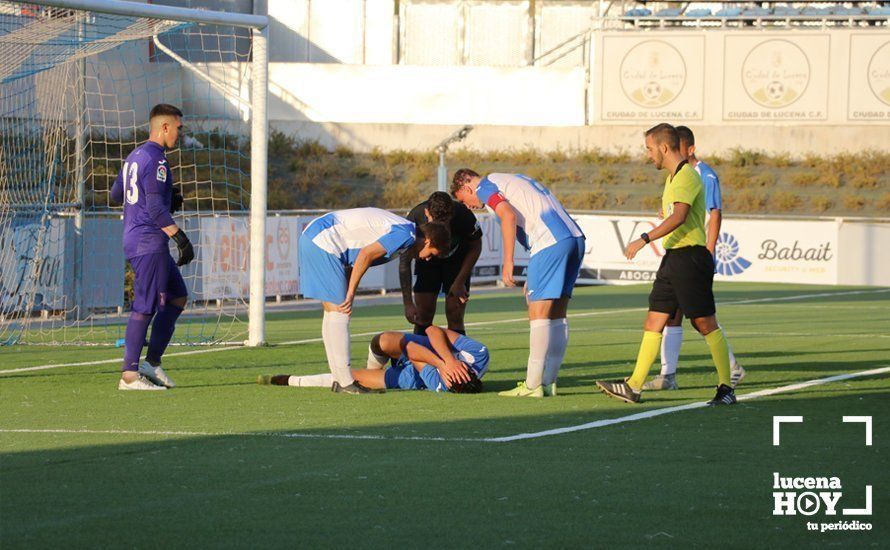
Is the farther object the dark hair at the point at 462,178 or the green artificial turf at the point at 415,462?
the dark hair at the point at 462,178

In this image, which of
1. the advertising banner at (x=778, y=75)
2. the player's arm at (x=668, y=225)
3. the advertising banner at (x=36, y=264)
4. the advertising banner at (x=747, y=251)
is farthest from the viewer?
the advertising banner at (x=778, y=75)

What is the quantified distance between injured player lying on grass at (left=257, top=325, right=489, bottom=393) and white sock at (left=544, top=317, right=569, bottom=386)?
55 centimetres

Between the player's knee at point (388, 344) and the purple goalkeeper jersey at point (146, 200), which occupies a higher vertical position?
the purple goalkeeper jersey at point (146, 200)

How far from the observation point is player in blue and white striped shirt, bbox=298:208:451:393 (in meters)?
10.3

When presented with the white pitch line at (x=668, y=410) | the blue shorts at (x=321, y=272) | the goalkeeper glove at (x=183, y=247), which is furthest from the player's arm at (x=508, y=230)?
the goalkeeper glove at (x=183, y=247)

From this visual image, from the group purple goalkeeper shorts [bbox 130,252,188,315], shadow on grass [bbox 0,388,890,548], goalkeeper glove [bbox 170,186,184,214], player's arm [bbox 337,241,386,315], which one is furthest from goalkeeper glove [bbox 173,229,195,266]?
shadow on grass [bbox 0,388,890,548]

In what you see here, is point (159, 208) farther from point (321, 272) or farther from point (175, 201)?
point (321, 272)

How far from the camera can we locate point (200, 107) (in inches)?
1832

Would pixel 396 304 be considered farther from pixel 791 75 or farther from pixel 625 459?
pixel 791 75

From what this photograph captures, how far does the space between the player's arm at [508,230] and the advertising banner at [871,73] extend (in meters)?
38.2

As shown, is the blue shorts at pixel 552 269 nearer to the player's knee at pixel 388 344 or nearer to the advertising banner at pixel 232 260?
the player's knee at pixel 388 344

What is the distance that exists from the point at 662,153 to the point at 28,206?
402 inches

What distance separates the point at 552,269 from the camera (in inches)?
407

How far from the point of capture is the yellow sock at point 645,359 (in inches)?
402
